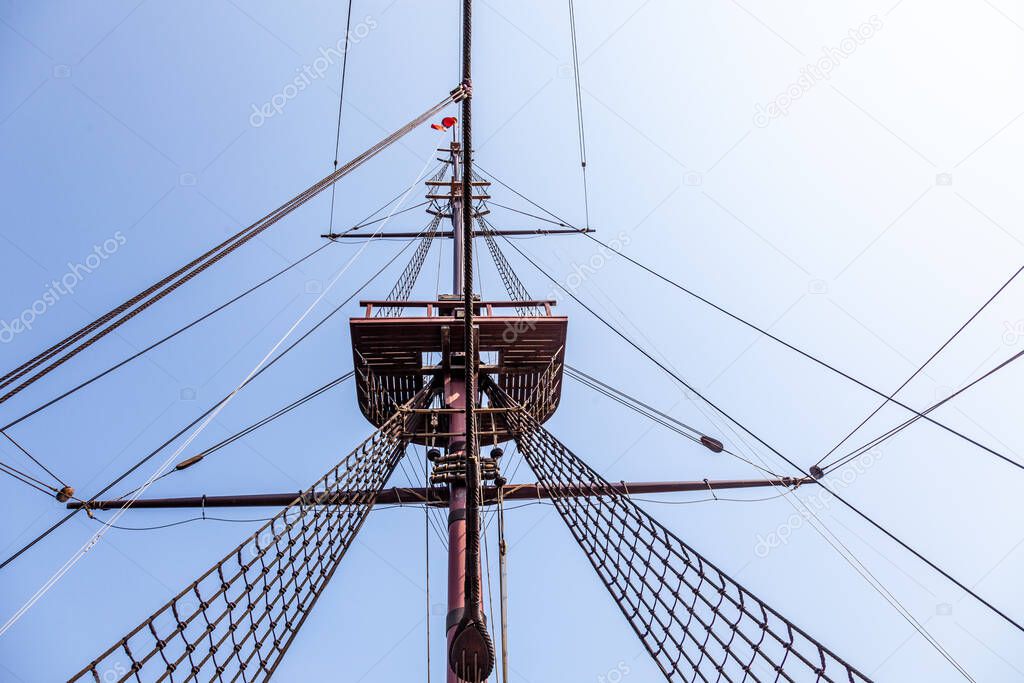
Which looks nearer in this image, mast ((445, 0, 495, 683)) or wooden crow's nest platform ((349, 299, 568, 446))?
mast ((445, 0, 495, 683))

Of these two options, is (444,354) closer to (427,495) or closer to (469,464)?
(427,495)

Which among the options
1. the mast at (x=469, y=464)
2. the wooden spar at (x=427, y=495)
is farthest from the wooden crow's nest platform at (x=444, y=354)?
the mast at (x=469, y=464)

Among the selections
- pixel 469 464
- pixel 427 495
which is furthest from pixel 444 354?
pixel 469 464

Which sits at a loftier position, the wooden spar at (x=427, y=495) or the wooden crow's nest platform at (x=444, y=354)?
the wooden crow's nest platform at (x=444, y=354)

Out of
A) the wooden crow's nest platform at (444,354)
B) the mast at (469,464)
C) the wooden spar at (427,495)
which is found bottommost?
the mast at (469,464)

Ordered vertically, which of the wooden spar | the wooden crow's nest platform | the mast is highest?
the wooden crow's nest platform

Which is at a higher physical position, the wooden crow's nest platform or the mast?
the wooden crow's nest platform

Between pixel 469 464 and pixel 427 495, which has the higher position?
pixel 427 495

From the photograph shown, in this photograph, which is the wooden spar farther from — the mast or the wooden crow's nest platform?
the mast

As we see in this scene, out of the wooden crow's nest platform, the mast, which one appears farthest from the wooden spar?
the mast

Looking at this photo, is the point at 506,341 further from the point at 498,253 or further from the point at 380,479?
the point at 498,253

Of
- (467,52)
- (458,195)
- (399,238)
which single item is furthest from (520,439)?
(399,238)

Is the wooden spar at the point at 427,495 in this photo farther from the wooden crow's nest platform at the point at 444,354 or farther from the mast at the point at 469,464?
the mast at the point at 469,464

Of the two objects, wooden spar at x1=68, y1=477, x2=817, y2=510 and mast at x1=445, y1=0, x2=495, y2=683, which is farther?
wooden spar at x1=68, y1=477, x2=817, y2=510
